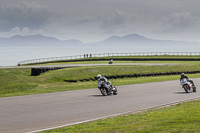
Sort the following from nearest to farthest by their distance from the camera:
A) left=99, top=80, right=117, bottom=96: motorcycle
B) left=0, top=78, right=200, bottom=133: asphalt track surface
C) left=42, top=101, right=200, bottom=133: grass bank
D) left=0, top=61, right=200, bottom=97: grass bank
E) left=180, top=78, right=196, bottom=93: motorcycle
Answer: left=42, top=101, right=200, bottom=133: grass bank < left=0, top=78, right=200, bottom=133: asphalt track surface < left=99, top=80, right=117, bottom=96: motorcycle < left=180, top=78, right=196, bottom=93: motorcycle < left=0, top=61, right=200, bottom=97: grass bank

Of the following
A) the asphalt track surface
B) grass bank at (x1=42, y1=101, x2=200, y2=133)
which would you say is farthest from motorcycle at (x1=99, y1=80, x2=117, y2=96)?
grass bank at (x1=42, y1=101, x2=200, y2=133)

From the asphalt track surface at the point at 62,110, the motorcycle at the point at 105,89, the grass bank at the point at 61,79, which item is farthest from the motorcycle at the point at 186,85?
the grass bank at the point at 61,79

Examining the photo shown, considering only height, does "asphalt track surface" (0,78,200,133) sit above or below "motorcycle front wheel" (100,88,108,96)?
below

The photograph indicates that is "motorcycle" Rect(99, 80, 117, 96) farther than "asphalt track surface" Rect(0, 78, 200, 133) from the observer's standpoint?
Yes

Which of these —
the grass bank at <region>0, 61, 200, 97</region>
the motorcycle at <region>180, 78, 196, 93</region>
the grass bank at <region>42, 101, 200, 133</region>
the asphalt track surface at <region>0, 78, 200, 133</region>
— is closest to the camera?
the grass bank at <region>42, 101, 200, 133</region>

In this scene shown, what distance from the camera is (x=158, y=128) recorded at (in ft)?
30.1

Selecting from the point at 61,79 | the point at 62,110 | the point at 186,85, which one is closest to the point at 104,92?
the point at 186,85

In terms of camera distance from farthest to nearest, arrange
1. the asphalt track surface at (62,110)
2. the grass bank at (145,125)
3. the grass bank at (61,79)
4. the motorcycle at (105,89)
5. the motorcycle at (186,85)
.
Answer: the grass bank at (61,79)
the motorcycle at (186,85)
the motorcycle at (105,89)
the asphalt track surface at (62,110)
the grass bank at (145,125)

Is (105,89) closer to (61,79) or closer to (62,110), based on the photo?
(62,110)

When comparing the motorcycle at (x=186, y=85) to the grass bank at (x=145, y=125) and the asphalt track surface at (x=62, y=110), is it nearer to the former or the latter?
the asphalt track surface at (x=62, y=110)

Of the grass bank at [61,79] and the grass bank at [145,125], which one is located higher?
the grass bank at [61,79]

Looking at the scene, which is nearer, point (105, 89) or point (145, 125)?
point (145, 125)

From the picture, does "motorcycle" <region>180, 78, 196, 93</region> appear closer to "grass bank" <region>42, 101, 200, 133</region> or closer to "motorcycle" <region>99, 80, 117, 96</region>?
"motorcycle" <region>99, 80, 117, 96</region>

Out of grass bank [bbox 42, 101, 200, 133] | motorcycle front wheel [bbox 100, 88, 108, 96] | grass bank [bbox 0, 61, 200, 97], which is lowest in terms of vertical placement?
grass bank [bbox 42, 101, 200, 133]
